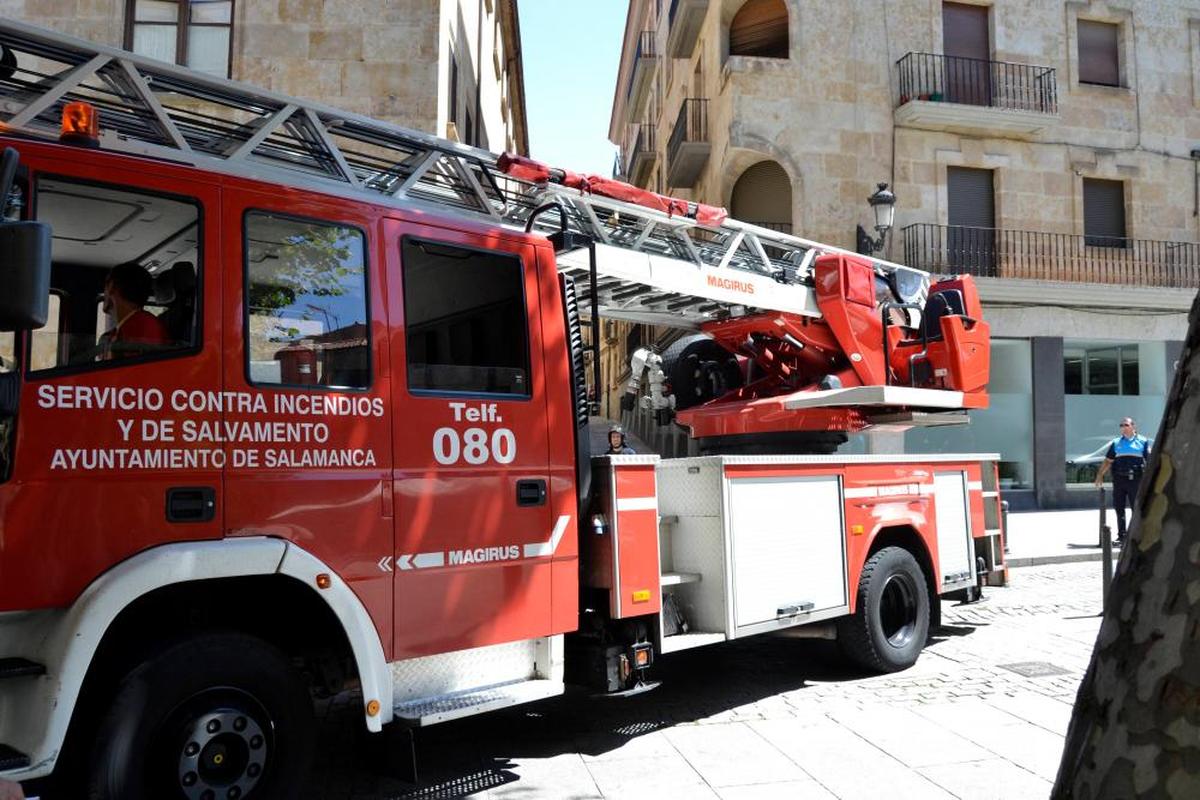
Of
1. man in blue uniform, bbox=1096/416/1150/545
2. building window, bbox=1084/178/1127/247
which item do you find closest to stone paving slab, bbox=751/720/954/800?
man in blue uniform, bbox=1096/416/1150/545

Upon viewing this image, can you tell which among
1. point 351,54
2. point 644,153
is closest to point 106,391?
point 351,54

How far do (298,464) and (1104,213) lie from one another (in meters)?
21.5

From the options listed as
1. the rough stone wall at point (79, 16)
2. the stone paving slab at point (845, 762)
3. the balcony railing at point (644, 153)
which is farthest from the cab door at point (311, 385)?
the balcony railing at point (644, 153)

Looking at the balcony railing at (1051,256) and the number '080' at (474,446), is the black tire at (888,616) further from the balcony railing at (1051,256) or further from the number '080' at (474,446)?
the balcony railing at (1051,256)

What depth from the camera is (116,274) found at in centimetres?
355

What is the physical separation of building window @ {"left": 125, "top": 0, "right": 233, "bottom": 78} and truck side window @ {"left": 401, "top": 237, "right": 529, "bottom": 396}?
9.36 m

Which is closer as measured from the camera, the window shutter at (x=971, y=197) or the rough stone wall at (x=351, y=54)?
the rough stone wall at (x=351, y=54)

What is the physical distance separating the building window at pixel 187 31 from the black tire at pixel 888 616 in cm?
1037

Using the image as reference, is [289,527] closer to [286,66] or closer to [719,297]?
[719,297]

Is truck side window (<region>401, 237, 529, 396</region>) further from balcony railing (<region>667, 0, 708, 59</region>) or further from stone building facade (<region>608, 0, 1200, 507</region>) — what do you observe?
balcony railing (<region>667, 0, 708, 59</region>)

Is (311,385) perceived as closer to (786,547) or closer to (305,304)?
(305,304)

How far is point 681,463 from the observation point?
18.1 ft

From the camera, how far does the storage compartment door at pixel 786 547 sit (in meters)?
5.47

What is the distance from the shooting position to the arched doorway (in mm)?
20000
